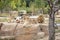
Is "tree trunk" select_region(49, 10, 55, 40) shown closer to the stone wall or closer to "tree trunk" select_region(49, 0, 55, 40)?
"tree trunk" select_region(49, 0, 55, 40)

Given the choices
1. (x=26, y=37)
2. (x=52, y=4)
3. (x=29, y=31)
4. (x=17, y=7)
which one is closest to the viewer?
(x=52, y=4)

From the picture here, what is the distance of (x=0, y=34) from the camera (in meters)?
13.2

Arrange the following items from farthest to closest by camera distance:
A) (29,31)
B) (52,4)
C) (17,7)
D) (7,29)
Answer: (17,7) → (7,29) → (29,31) → (52,4)

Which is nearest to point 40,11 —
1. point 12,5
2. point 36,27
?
point 12,5

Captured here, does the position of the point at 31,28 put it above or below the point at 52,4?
→ below

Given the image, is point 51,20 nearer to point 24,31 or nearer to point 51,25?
point 51,25

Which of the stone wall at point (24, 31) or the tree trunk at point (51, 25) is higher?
the tree trunk at point (51, 25)

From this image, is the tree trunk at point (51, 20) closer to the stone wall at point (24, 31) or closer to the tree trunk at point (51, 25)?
the tree trunk at point (51, 25)

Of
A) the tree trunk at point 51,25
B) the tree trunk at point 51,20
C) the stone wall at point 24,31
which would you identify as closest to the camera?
the tree trunk at point 51,20

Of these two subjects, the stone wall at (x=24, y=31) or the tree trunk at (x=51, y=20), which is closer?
the tree trunk at (x=51, y=20)

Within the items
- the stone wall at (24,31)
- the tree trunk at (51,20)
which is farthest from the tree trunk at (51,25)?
the stone wall at (24,31)

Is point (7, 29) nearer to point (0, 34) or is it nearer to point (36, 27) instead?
point (0, 34)

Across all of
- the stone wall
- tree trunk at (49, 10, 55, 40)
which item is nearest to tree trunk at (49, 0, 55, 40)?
tree trunk at (49, 10, 55, 40)

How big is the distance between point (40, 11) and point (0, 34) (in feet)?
69.7
